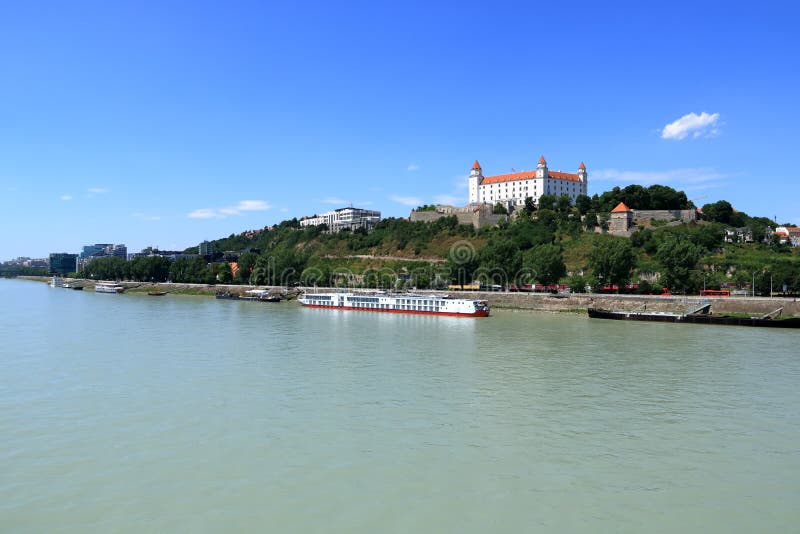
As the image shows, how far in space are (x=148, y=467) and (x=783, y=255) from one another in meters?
62.9

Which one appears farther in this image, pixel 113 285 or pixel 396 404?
pixel 113 285

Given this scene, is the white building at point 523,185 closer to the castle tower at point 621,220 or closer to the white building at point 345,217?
the castle tower at point 621,220

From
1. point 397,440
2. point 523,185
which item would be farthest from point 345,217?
point 397,440

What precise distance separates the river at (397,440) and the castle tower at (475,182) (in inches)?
3015

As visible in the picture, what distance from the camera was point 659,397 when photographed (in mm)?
15133

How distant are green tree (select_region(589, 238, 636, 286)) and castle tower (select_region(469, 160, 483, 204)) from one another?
4931cm

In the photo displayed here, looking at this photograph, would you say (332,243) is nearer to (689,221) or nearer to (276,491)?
(689,221)

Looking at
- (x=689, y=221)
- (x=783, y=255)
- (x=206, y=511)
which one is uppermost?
(x=689, y=221)

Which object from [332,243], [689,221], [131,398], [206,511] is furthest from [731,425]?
[332,243]

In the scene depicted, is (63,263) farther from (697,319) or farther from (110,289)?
(697,319)

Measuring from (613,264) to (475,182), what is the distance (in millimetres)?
52567

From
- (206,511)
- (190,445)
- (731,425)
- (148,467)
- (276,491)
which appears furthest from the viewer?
(731,425)

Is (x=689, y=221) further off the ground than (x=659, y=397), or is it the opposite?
(x=689, y=221)

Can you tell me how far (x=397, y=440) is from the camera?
11.5 metres
